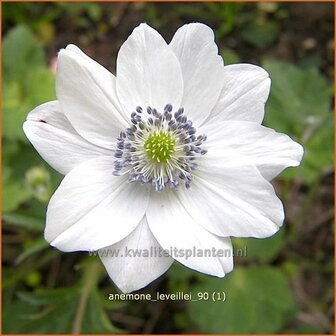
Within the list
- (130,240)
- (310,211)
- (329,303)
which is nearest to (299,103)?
(310,211)

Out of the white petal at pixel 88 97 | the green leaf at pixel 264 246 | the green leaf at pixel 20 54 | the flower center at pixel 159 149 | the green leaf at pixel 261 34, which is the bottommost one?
the green leaf at pixel 264 246

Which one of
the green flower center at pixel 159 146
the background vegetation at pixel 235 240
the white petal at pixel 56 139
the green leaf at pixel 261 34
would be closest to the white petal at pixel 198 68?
the green flower center at pixel 159 146

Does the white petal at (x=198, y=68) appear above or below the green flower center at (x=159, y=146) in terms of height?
above

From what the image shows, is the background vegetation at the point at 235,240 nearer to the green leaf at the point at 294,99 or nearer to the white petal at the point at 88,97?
the green leaf at the point at 294,99

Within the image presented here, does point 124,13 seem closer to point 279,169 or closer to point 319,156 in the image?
point 319,156

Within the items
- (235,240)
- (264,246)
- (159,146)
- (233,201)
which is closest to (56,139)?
(159,146)

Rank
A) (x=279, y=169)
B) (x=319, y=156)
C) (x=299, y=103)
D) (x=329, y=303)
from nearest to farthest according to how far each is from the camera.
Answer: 1. (x=279, y=169)
2. (x=319, y=156)
3. (x=299, y=103)
4. (x=329, y=303)
